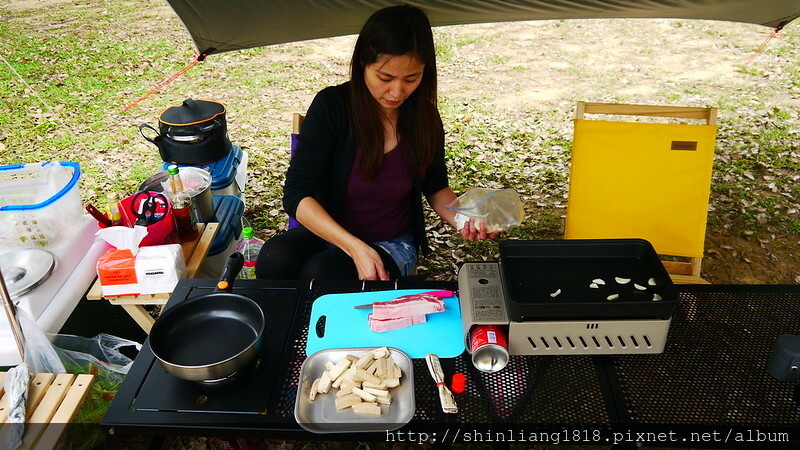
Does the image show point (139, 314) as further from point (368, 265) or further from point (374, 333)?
Answer: point (374, 333)

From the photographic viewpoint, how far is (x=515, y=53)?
7.25 meters

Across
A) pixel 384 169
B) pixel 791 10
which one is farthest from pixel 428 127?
pixel 791 10

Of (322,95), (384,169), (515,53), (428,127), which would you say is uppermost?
(322,95)

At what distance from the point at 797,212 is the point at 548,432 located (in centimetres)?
370

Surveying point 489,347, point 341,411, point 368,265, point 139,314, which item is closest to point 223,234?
point 139,314

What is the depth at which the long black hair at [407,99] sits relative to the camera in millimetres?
2031

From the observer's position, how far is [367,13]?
312 cm

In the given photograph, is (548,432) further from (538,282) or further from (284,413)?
(284,413)

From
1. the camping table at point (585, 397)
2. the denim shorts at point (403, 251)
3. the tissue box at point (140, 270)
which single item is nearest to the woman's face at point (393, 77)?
the denim shorts at point (403, 251)

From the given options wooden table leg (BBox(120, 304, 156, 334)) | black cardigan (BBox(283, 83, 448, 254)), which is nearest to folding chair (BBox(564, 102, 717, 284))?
black cardigan (BBox(283, 83, 448, 254))

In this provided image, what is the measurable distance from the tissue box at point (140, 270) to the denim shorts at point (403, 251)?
0.85m

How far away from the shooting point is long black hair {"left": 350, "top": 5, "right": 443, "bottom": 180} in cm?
203

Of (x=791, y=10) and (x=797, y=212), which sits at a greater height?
(x=791, y=10)

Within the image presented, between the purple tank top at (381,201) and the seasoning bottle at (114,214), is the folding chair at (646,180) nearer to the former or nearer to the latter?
the purple tank top at (381,201)
